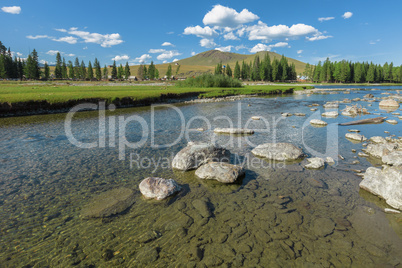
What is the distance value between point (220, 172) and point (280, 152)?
495 cm

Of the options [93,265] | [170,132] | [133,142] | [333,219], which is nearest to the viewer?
[93,265]

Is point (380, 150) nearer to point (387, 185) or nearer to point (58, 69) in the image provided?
point (387, 185)

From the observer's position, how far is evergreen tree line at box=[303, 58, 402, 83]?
472 ft

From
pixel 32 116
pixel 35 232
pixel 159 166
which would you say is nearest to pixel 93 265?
pixel 35 232

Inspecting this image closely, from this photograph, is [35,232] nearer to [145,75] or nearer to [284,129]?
[284,129]

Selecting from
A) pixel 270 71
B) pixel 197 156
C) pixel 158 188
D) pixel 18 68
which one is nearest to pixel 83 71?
pixel 18 68

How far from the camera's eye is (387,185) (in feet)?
26.1

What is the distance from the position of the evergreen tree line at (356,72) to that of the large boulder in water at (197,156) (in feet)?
548

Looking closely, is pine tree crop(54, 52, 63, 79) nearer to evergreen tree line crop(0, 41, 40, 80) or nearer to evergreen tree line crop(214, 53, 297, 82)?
evergreen tree line crop(0, 41, 40, 80)

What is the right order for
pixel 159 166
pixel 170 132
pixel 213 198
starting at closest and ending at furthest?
pixel 213 198, pixel 159 166, pixel 170 132

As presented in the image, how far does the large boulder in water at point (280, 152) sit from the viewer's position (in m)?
12.2

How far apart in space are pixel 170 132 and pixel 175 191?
36.6ft

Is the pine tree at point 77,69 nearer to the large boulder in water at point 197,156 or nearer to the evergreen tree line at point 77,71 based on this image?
the evergreen tree line at point 77,71

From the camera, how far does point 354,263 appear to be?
516 cm
